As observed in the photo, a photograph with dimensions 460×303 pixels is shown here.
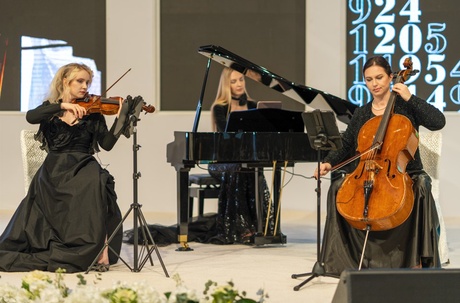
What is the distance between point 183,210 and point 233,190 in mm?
662

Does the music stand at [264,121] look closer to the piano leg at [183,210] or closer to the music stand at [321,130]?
the piano leg at [183,210]

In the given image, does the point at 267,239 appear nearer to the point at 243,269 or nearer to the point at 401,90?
the point at 243,269

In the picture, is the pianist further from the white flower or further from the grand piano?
the white flower

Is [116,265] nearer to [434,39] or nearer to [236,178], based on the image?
[236,178]

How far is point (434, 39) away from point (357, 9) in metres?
0.80

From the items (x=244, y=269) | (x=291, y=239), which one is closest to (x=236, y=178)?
(x=291, y=239)

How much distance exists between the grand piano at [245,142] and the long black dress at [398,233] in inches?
39.2

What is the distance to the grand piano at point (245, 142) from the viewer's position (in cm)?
559

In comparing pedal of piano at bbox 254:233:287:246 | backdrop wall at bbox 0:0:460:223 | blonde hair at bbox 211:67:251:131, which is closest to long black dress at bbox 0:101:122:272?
pedal of piano at bbox 254:233:287:246

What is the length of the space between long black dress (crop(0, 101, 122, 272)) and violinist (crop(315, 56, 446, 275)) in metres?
1.31

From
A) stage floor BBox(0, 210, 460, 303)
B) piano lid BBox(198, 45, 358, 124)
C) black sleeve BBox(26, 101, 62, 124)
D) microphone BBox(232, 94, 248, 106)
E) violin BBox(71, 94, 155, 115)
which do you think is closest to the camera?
stage floor BBox(0, 210, 460, 303)

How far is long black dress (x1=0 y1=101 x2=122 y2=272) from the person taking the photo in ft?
15.9

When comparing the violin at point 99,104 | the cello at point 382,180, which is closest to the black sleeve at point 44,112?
the violin at point 99,104

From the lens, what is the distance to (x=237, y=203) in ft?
20.9
